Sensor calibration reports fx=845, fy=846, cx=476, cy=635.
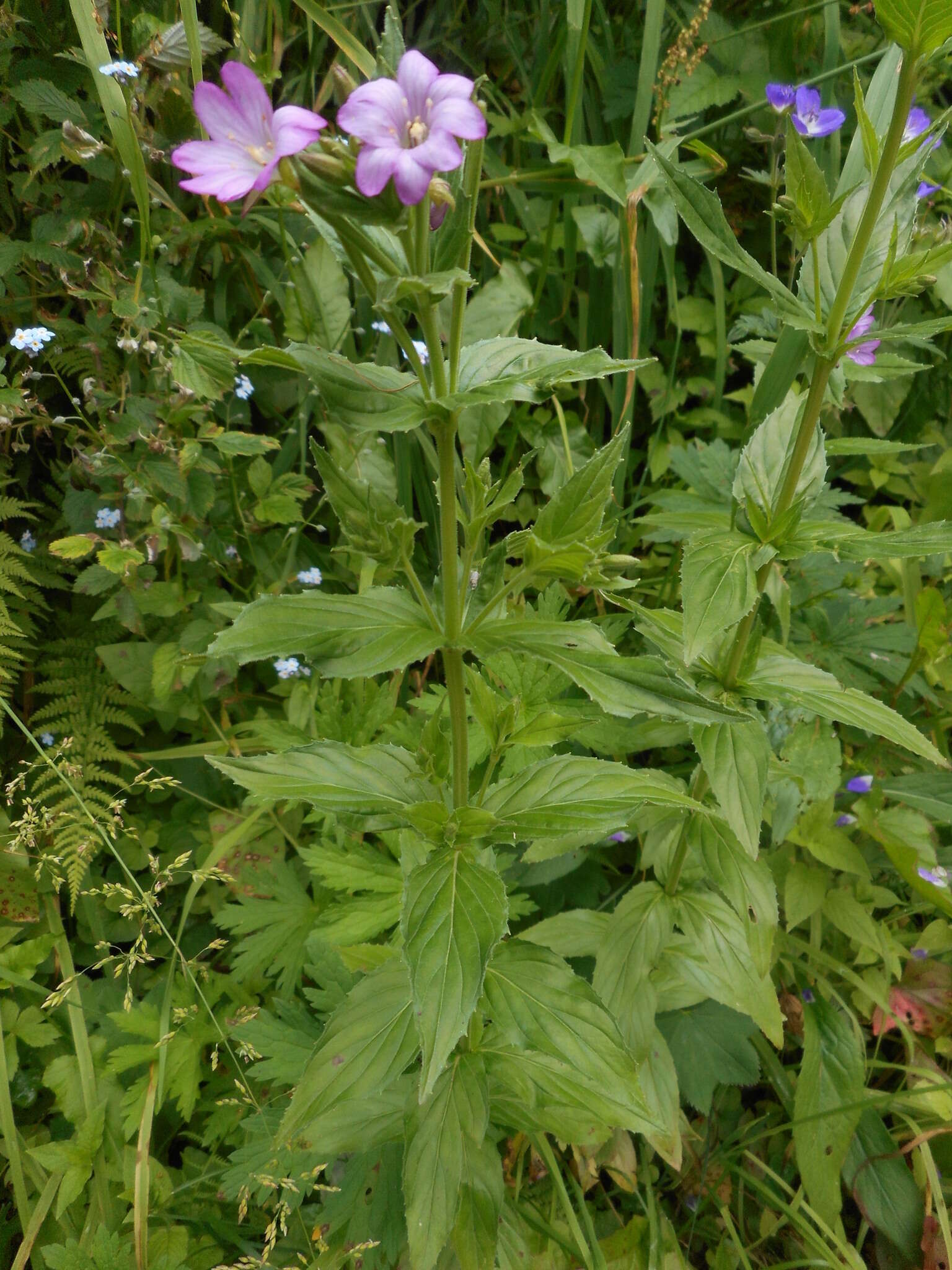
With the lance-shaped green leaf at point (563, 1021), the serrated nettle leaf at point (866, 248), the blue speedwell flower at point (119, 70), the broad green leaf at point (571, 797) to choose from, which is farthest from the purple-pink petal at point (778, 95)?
the lance-shaped green leaf at point (563, 1021)

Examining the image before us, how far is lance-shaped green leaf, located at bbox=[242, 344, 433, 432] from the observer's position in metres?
0.89

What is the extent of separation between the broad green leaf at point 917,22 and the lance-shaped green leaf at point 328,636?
2.82 feet

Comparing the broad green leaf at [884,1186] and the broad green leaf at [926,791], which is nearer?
the broad green leaf at [884,1186]

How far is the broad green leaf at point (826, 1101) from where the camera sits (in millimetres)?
1602

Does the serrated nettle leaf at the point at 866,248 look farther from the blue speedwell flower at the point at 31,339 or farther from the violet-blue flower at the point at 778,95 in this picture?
the blue speedwell flower at the point at 31,339

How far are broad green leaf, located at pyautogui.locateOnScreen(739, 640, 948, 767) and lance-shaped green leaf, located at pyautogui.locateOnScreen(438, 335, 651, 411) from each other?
608 mm

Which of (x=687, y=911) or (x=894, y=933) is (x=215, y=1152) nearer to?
(x=687, y=911)

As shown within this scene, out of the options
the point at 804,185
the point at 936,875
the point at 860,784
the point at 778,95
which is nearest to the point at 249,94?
the point at 804,185

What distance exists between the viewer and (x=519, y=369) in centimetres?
98

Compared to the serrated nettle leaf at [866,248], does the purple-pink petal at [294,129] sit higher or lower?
higher

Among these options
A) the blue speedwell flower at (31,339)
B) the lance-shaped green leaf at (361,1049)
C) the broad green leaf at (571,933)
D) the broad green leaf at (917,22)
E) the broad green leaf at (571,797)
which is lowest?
the broad green leaf at (571,933)

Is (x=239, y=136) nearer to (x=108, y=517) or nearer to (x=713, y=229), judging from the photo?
(x=713, y=229)

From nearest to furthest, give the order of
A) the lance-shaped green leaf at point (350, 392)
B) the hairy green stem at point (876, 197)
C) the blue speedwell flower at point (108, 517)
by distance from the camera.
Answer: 1. the lance-shaped green leaf at point (350, 392)
2. the hairy green stem at point (876, 197)
3. the blue speedwell flower at point (108, 517)

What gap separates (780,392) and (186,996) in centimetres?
168
